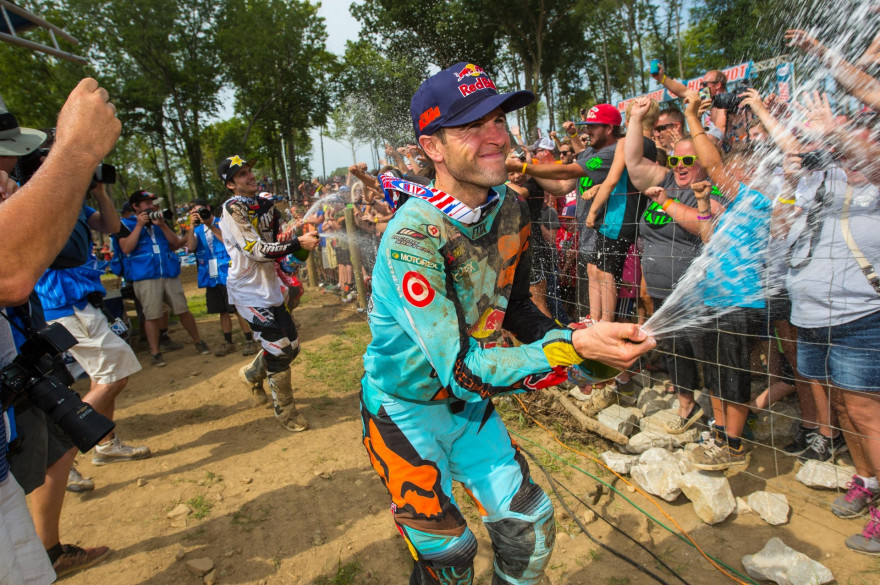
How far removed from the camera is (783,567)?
8.79 ft

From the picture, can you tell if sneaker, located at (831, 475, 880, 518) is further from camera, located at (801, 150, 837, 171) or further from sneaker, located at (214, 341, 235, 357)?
sneaker, located at (214, 341, 235, 357)

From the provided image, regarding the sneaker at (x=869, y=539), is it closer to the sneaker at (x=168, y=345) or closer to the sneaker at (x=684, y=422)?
the sneaker at (x=684, y=422)

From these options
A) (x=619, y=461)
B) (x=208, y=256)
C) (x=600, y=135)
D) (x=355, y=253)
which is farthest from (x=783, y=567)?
(x=355, y=253)

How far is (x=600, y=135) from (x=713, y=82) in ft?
3.34

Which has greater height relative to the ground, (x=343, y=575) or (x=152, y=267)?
(x=152, y=267)

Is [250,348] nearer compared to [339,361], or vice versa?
[339,361]

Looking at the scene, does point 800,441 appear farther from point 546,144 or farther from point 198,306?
point 198,306

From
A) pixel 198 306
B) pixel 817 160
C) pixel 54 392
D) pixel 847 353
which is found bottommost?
pixel 198 306

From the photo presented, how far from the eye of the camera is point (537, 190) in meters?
5.84

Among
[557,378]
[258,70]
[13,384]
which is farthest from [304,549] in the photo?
[258,70]

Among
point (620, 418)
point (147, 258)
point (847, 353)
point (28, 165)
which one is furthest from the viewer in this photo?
point (147, 258)

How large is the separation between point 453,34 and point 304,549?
28851 mm

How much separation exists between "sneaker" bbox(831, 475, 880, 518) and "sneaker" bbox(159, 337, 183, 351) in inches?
329

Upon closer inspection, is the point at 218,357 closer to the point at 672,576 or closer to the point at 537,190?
the point at 537,190
